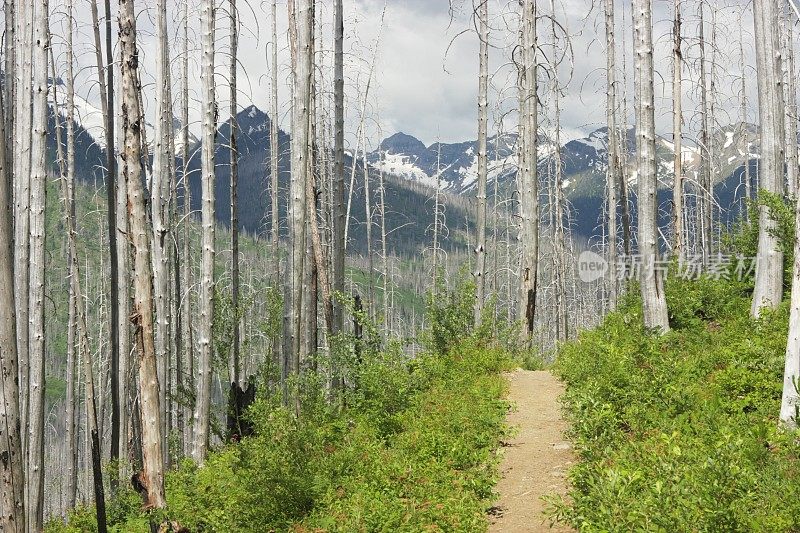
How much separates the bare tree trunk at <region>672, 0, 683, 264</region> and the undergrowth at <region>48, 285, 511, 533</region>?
29.6 feet

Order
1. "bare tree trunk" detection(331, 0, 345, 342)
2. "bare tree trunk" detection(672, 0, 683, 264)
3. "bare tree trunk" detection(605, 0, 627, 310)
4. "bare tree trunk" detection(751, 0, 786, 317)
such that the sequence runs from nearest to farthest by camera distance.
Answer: "bare tree trunk" detection(751, 0, 786, 317) → "bare tree trunk" detection(331, 0, 345, 342) → "bare tree trunk" detection(672, 0, 683, 264) → "bare tree trunk" detection(605, 0, 627, 310)

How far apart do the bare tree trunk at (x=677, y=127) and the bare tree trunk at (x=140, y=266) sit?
13.9 meters

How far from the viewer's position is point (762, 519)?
3.73m

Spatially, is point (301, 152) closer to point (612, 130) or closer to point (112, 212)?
point (112, 212)

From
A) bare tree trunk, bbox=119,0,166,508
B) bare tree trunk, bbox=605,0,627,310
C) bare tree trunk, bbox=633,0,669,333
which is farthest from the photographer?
bare tree trunk, bbox=605,0,627,310

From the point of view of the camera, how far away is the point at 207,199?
10312mm

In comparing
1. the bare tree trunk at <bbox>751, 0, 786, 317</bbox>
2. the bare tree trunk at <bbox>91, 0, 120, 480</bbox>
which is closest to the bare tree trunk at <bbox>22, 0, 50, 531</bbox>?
the bare tree trunk at <bbox>91, 0, 120, 480</bbox>

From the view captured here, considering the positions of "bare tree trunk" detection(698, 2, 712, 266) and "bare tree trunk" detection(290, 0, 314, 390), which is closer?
"bare tree trunk" detection(290, 0, 314, 390)

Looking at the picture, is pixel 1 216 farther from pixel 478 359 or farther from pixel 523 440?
pixel 478 359

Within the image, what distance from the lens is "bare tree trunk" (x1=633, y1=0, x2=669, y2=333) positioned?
9812 mm

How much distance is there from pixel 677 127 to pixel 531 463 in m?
14.7

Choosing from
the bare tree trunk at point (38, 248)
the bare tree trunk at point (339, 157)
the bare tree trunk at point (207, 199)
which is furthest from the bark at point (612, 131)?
the bare tree trunk at point (38, 248)

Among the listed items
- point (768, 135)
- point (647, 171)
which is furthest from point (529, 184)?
point (768, 135)

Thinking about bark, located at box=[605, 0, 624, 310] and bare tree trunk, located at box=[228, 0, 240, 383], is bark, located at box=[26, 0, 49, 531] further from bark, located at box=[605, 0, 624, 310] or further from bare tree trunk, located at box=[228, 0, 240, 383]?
bark, located at box=[605, 0, 624, 310]
